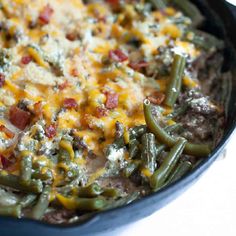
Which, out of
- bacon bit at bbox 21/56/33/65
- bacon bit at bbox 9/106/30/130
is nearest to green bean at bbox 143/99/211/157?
bacon bit at bbox 9/106/30/130

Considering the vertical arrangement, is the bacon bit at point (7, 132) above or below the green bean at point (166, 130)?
below

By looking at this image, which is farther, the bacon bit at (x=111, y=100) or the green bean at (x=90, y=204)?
the bacon bit at (x=111, y=100)

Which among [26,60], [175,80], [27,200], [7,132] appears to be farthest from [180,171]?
[26,60]


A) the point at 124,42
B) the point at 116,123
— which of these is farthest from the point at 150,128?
the point at 124,42

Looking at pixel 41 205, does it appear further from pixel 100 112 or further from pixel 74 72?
pixel 74 72

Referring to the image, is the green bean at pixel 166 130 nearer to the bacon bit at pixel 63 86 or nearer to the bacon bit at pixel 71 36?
the bacon bit at pixel 63 86

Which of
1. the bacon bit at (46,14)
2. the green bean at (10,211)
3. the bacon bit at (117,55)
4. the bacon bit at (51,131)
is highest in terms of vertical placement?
the bacon bit at (117,55)

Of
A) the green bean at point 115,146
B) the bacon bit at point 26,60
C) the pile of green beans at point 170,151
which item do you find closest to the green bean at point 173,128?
the pile of green beans at point 170,151

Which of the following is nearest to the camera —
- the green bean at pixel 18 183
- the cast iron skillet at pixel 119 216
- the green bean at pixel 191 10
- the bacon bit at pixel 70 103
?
the cast iron skillet at pixel 119 216

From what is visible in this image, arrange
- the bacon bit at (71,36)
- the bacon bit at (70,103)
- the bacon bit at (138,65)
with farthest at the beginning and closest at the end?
the bacon bit at (71,36) → the bacon bit at (138,65) → the bacon bit at (70,103)
